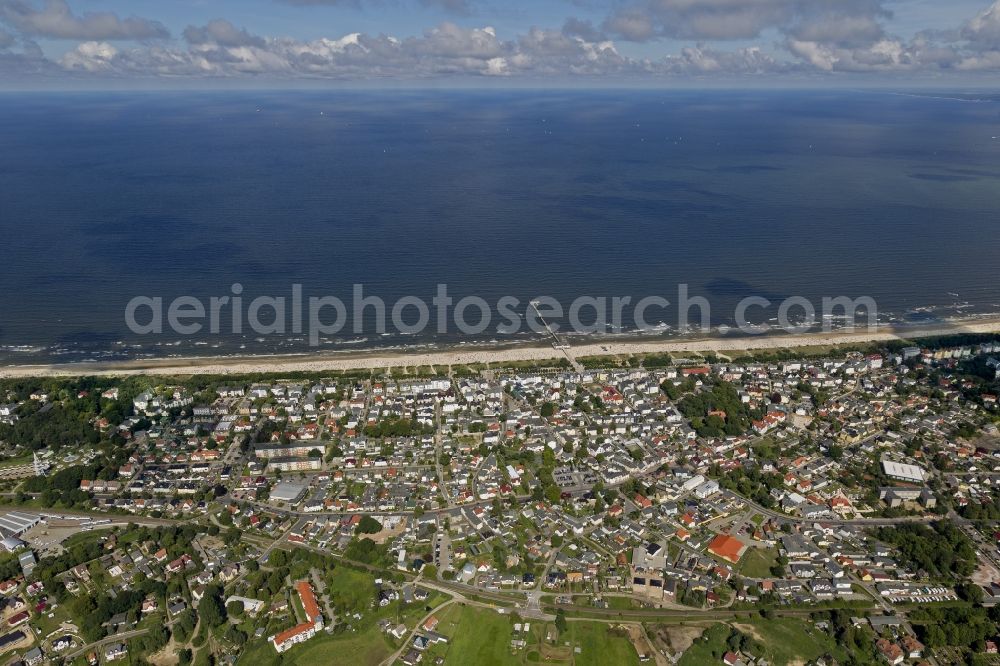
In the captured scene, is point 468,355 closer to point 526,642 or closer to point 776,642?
point 526,642

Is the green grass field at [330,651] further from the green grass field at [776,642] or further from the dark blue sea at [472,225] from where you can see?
the dark blue sea at [472,225]

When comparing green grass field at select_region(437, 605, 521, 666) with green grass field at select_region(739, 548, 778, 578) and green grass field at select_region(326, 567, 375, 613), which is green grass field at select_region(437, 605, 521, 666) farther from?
green grass field at select_region(739, 548, 778, 578)

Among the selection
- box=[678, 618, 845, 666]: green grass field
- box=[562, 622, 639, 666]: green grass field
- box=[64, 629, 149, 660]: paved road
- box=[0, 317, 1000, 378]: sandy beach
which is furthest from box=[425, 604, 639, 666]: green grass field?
box=[0, 317, 1000, 378]: sandy beach

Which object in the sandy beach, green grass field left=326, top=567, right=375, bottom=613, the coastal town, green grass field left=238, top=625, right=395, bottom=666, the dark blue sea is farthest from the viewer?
the dark blue sea

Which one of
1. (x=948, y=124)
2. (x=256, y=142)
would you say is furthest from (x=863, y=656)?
(x=948, y=124)

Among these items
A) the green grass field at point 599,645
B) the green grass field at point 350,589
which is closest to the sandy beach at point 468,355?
the green grass field at point 350,589

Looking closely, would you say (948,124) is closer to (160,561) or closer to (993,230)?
(993,230)
